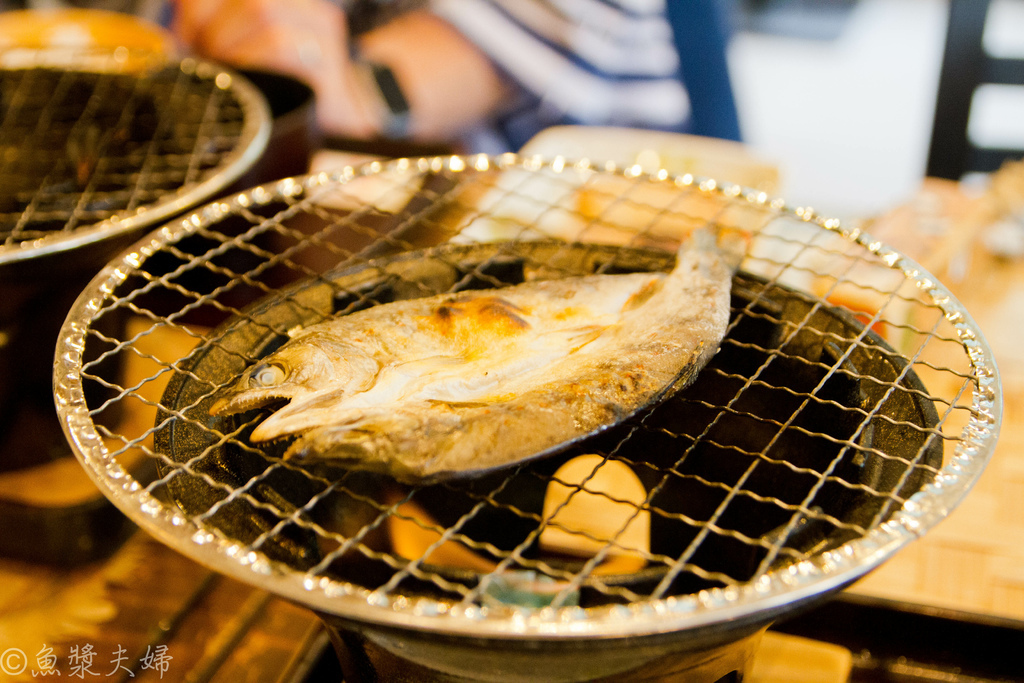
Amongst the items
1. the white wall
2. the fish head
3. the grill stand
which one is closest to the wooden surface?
the grill stand

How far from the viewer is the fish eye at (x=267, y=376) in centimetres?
128

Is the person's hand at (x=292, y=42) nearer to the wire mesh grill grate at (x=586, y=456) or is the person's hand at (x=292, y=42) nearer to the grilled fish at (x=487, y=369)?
the wire mesh grill grate at (x=586, y=456)

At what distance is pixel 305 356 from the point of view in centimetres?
131

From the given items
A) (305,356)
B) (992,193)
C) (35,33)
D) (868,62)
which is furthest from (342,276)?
(868,62)

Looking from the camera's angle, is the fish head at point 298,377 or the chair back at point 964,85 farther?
the chair back at point 964,85

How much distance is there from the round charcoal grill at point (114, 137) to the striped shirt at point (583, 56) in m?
2.05

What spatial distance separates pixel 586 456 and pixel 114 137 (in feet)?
6.62

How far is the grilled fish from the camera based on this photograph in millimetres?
1138

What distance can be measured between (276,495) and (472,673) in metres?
Result: 0.45

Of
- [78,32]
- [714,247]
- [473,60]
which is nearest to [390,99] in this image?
[473,60]

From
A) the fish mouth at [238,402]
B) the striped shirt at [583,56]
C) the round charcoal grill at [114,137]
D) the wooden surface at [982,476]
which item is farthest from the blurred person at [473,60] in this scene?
the fish mouth at [238,402]

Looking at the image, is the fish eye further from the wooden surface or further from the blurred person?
the blurred person

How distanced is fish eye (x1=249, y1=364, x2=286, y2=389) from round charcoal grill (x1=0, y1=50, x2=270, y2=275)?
27.8 inches

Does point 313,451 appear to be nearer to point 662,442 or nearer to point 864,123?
point 662,442
